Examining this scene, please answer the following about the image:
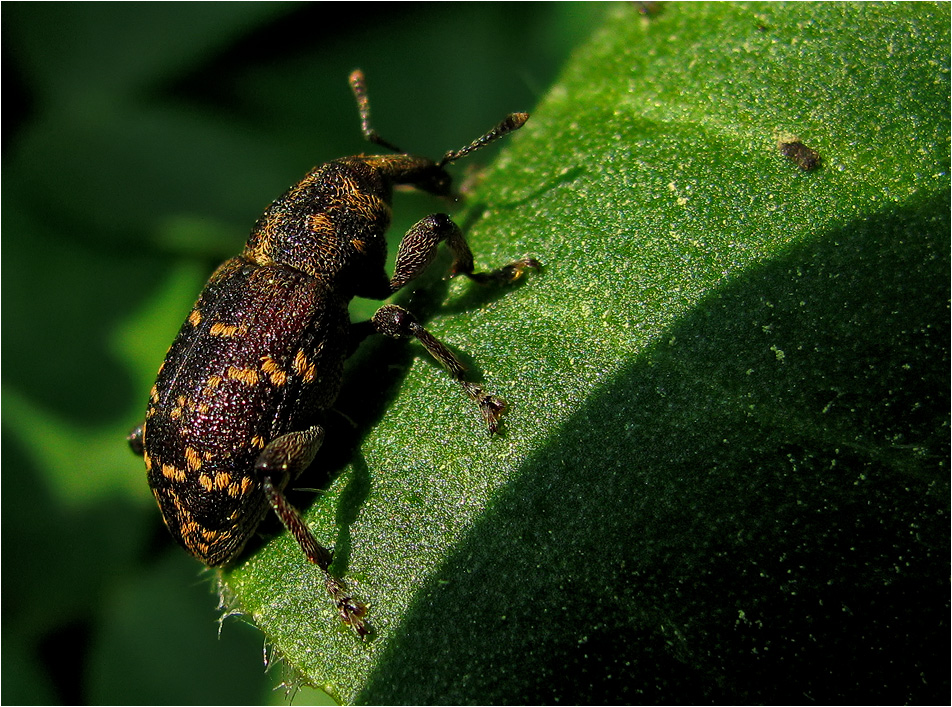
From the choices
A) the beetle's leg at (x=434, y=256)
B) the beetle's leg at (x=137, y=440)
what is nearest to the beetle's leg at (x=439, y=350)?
the beetle's leg at (x=434, y=256)

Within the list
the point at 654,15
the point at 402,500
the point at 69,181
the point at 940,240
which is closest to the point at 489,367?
the point at 402,500

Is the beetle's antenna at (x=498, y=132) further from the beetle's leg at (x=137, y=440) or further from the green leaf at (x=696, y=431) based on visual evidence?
the beetle's leg at (x=137, y=440)

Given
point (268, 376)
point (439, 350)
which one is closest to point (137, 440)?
point (268, 376)

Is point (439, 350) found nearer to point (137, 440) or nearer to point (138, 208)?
point (137, 440)

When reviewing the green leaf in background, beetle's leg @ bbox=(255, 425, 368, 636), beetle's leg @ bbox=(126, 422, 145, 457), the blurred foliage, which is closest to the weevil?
beetle's leg @ bbox=(255, 425, 368, 636)

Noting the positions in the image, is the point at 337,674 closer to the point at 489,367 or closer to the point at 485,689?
the point at 485,689

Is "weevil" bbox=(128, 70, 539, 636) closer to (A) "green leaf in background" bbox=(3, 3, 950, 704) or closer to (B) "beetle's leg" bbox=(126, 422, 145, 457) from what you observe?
(A) "green leaf in background" bbox=(3, 3, 950, 704)

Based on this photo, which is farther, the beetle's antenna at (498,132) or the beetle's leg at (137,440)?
the beetle's leg at (137,440)
